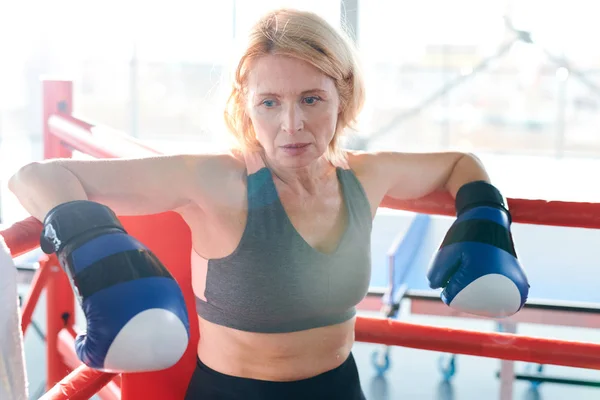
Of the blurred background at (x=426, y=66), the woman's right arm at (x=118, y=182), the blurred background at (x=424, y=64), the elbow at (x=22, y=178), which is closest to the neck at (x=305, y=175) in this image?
the woman's right arm at (x=118, y=182)

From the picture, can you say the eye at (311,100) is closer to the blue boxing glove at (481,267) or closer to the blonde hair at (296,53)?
the blonde hair at (296,53)

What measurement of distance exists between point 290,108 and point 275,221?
15 cm

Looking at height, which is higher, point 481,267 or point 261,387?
point 481,267

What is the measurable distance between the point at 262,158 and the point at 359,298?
9.6 inches

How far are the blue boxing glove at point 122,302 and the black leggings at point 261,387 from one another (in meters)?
0.36

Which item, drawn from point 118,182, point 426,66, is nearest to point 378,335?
point 118,182

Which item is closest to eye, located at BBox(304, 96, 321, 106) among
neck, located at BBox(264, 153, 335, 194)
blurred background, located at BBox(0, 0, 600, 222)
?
neck, located at BBox(264, 153, 335, 194)

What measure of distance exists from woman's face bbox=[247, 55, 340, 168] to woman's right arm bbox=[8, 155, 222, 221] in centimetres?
9

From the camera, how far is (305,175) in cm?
109

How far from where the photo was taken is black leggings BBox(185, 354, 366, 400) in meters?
1.04

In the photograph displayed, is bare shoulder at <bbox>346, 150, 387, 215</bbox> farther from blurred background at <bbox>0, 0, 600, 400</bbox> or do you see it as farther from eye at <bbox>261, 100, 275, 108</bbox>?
blurred background at <bbox>0, 0, 600, 400</bbox>

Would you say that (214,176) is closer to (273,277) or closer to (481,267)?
(273,277)

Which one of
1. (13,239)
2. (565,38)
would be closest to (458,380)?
(13,239)

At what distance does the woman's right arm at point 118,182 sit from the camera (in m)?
0.82
